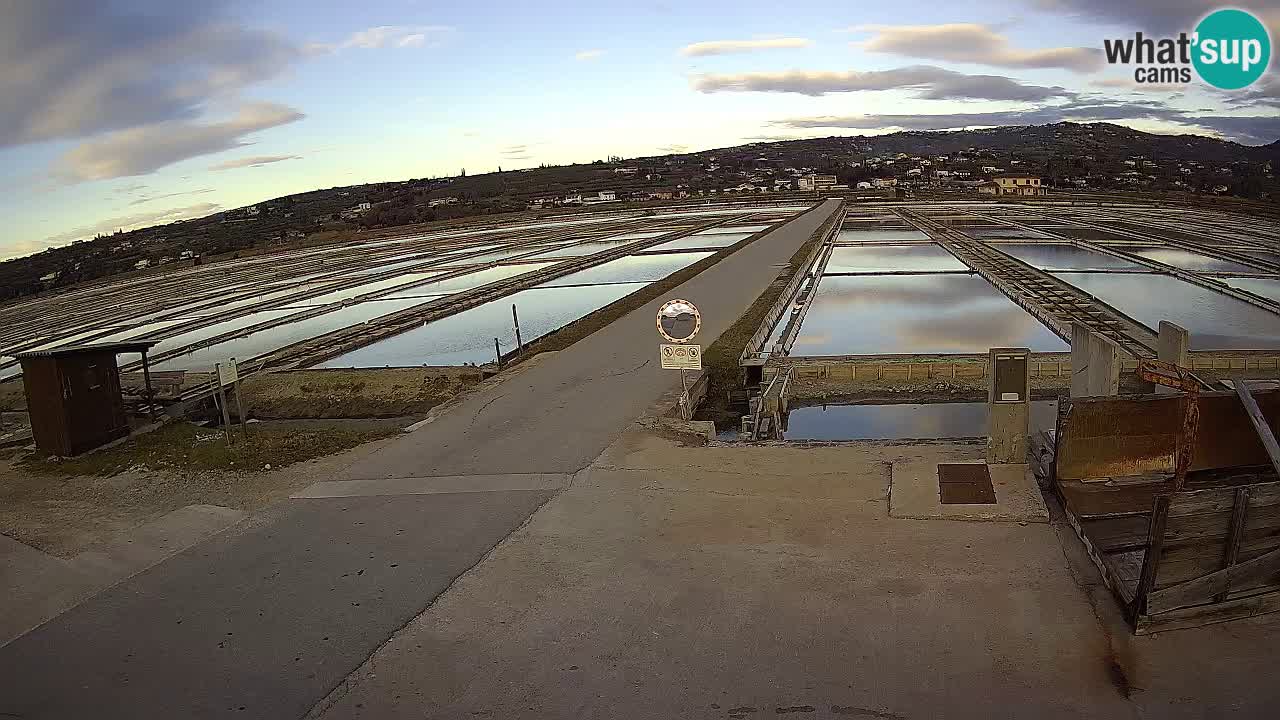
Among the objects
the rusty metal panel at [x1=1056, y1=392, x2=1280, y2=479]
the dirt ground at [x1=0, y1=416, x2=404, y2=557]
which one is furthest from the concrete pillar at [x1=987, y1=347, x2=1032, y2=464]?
the dirt ground at [x1=0, y1=416, x2=404, y2=557]

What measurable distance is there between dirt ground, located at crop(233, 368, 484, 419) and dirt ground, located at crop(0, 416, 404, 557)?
295cm

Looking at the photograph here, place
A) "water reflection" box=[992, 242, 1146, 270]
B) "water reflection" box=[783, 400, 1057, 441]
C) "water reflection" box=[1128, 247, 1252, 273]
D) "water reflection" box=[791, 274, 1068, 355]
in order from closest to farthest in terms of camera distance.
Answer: "water reflection" box=[783, 400, 1057, 441] → "water reflection" box=[791, 274, 1068, 355] → "water reflection" box=[1128, 247, 1252, 273] → "water reflection" box=[992, 242, 1146, 270]

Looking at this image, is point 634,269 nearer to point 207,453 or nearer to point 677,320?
point 677,320

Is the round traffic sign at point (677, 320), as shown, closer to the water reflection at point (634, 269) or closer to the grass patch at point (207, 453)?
the grass patch at point (207, 453)

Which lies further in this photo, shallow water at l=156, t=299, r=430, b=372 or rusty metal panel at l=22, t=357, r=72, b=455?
shallow water at l=156, t=299, r=430, b=372

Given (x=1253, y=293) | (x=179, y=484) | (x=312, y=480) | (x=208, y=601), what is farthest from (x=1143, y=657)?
(x=1253, y=293)

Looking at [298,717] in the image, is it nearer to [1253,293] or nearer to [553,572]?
[553,572]

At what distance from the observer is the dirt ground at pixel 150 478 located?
8180mm

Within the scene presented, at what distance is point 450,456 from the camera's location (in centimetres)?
921

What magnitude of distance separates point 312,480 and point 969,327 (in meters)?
14.2

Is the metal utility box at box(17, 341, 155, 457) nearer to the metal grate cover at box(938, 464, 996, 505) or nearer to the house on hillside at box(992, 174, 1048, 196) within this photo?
the metal grate cover at box(938, 464, 996, 505)

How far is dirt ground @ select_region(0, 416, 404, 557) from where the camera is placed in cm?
818

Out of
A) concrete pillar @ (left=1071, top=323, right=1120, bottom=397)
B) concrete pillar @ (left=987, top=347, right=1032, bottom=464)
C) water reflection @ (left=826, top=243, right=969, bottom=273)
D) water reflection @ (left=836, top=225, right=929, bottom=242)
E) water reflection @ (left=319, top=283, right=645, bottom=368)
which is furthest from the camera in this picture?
water reflection @ (left=836, top=225, right=929, bottom=242)

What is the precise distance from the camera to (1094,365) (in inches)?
320
